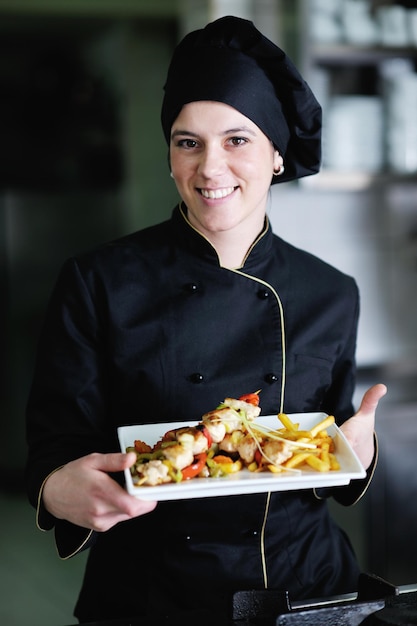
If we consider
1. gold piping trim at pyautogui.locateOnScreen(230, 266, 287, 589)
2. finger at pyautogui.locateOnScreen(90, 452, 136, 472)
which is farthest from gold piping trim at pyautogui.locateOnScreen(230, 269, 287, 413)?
finger at pyautogui.locateOnScreen(90, 452, 136, 472)

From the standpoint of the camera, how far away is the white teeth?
1602 millimetres

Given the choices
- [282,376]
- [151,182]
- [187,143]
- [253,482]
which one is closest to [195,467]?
[253,482]

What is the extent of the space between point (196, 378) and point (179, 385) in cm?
3

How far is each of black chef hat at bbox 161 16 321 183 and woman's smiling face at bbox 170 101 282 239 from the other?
23 mm

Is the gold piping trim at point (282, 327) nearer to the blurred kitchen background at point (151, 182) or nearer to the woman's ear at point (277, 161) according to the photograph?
the woman's ear at point (277, 161)

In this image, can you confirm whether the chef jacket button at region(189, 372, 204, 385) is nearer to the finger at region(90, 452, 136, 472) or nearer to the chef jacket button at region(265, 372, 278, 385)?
the chef jacket button at region(265, 372, 278, 385)

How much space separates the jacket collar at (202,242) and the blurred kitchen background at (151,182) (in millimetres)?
1335

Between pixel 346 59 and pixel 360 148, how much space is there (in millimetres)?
314

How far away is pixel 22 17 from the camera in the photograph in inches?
209

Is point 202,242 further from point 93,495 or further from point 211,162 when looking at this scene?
point 93,495

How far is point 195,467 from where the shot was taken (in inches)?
50.7

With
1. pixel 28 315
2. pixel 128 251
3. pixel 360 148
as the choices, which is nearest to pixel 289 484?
pixel 128 251

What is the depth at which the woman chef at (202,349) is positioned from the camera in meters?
1.61

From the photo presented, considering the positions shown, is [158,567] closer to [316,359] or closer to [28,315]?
[316,359]
